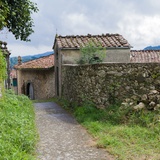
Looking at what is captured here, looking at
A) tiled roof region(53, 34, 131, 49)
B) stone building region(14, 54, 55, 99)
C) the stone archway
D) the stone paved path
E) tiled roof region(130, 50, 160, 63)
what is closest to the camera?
the stone paved path

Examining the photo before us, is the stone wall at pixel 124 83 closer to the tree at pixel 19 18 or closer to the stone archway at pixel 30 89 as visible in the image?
the tree at pixel 19 18

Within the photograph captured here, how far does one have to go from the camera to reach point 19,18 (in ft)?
34.4

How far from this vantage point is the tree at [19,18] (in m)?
9.91


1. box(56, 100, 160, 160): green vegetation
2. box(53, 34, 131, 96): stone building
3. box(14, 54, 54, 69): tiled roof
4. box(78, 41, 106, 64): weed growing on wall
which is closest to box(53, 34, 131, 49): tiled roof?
box(53, 34, 131, 96): stone building

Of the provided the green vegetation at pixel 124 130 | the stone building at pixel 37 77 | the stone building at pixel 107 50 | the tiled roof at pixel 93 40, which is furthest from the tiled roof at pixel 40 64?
Answer: the green vegetation at pixel 124 130

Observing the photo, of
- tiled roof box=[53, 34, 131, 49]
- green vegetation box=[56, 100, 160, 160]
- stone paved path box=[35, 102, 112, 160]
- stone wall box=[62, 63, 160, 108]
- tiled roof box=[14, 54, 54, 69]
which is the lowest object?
stone paved path box=[35, 102, 112, 160]

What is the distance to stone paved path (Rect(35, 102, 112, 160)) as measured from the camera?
14.0 feet

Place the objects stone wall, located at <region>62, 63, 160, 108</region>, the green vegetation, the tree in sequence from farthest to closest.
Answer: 1. the tree
2. stone wall, located at <region>62, 63, 160, 108</region>
3. the green vegetation

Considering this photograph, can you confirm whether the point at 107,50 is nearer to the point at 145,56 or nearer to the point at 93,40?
the point at 93,40

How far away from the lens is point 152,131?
5352mm

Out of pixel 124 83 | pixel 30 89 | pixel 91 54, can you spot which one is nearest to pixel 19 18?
pixel 91 54

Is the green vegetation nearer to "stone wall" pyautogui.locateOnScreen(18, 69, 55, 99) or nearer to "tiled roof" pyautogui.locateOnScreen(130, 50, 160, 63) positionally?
"tiled roof" pyautogui.locateOnScreen(130, 50, 160, 63)

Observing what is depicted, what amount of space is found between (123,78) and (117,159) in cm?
385

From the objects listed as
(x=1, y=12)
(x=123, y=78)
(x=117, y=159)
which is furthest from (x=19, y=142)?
(x=1, y=12)
